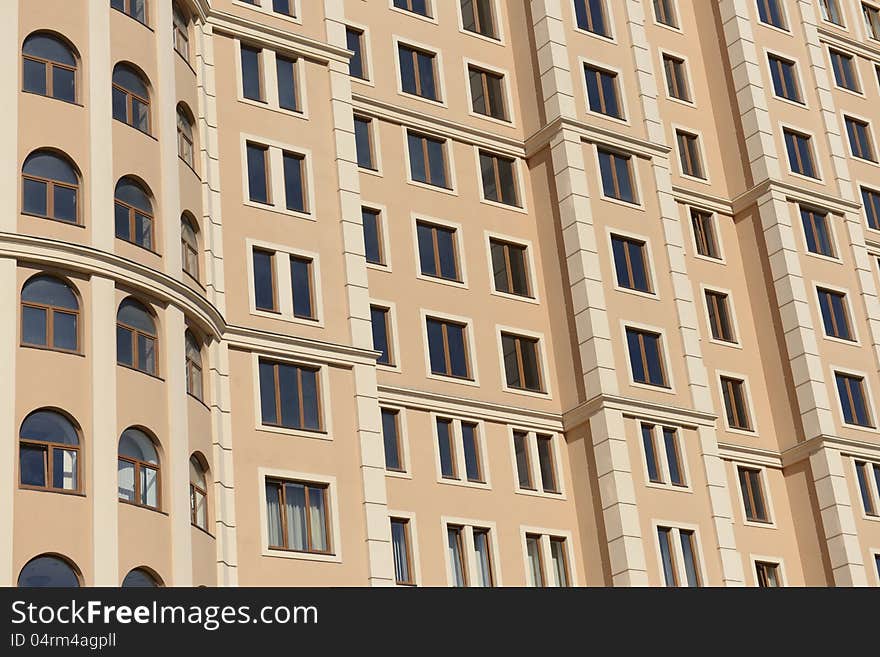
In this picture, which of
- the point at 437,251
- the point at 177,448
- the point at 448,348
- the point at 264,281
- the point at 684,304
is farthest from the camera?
the point at 684,304

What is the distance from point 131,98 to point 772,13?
3040 centimetres

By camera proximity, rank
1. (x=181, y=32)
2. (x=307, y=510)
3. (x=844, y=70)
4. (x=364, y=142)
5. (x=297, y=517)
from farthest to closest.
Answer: (x=844, y=70) < (x=364, y=142) < (x=181, y=32) < (x=307, y=510) < (x=297, y=517)

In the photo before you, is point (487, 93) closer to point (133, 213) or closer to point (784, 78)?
point (784, 78)

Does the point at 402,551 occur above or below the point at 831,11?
below

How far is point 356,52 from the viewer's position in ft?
157

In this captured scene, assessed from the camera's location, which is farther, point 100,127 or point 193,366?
point 193,366

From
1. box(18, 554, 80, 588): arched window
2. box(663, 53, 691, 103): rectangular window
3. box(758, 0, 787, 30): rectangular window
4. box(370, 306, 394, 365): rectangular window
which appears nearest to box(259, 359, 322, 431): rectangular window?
box(370, 306, 394, 365): rectangular window

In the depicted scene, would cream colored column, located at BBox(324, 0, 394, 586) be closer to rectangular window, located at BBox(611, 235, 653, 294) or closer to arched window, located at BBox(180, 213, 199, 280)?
arched window, located at BBox(180, 213, 199, 280)

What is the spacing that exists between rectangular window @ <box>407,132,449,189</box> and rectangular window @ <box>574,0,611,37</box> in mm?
7577

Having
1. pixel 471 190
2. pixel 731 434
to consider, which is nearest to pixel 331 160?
pixel 471 190

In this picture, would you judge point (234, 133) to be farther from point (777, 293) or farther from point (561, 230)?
point (777, 293)

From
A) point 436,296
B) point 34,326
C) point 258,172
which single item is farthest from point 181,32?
point 34,326

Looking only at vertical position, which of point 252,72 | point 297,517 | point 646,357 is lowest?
point 297,517

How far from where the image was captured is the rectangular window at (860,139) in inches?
2343
